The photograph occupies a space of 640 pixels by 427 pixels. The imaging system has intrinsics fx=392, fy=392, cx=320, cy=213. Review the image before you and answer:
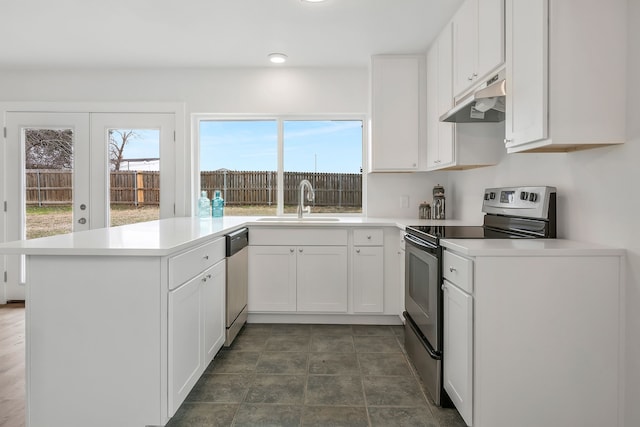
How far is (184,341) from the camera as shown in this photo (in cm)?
188

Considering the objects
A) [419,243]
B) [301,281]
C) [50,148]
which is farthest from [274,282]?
[50,148]

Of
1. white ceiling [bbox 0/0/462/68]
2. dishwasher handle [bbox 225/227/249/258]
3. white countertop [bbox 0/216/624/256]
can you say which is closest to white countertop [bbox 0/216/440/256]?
white countertop [bbox 0/216/624/256]

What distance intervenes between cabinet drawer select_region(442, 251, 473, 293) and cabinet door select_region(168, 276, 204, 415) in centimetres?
129

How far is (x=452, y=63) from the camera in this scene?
2.78 m

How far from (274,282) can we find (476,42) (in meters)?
2.30

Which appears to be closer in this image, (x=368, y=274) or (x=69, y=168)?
(x=368, y=274)

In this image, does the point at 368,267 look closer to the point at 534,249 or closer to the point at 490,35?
the point at 534,249

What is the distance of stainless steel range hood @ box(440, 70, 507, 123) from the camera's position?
77.9 inches

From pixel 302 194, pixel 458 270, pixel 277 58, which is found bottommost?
pixel 458 270

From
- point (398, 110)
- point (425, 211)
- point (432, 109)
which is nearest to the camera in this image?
point (432, 109)

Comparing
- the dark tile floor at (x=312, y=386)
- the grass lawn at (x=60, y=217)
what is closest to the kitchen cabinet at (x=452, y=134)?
the dark tile floor at (x=312, y=386)

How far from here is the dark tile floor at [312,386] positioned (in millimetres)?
1938

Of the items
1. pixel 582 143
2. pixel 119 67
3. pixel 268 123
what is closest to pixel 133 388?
pixel 582 143

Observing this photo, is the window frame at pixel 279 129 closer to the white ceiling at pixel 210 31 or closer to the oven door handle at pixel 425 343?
the white ceiling at pixel 210 31
